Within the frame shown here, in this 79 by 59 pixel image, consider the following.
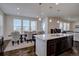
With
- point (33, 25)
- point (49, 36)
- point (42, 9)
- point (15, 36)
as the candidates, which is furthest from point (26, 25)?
point (49, 36)

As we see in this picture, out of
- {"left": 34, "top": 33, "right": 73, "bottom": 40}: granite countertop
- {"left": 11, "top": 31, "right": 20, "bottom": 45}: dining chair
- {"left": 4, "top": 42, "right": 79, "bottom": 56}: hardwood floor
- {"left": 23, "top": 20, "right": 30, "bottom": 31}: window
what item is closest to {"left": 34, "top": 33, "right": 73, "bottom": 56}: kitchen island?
{"left": 34, "top": 33, "right": 73, "bottom": 40}: granite countertop

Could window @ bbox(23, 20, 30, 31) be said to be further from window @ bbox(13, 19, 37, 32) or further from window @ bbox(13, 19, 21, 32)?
window @ bbox(13, 19, 21, 32)

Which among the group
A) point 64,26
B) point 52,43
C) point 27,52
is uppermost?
point 64,26

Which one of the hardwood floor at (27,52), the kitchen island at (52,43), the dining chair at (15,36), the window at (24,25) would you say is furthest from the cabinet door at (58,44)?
the dining chair at (15,36)

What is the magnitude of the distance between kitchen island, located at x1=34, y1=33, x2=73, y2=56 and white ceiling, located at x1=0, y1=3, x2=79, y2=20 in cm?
58

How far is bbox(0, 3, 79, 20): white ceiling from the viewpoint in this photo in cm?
194

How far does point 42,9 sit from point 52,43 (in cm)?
95

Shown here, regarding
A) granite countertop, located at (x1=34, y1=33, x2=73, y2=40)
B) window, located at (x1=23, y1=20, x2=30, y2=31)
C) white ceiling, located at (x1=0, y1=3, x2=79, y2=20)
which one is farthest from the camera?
granite countertop, located at (x1=34, y1=33, x2=73, y2=40)

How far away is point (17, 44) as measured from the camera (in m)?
2.16

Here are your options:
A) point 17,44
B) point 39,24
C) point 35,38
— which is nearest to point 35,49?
point 35,38

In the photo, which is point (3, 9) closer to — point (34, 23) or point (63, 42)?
point (34, 23)

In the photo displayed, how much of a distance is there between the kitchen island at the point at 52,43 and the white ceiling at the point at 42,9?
0.58 metres

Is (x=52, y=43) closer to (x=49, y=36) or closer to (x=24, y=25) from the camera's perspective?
(x=49, y=36)

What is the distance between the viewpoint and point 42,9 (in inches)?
82.7
